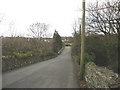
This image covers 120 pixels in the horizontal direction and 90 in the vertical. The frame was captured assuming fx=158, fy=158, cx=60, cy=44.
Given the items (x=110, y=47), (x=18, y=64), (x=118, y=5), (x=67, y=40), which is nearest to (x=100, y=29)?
(x=118, y=5)

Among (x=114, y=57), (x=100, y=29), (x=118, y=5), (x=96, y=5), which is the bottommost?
(x=114, y=57)

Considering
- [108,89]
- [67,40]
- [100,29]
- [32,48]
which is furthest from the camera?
[67,40]

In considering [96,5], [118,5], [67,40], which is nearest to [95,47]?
[118,5]

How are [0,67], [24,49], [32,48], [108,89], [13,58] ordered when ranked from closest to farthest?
[108,89] < [0,67] < [13,58] < [24,49] < [32,48]

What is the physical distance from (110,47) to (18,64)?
41.5 feet

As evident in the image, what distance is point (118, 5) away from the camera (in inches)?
613

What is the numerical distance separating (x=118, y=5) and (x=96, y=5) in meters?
8.60

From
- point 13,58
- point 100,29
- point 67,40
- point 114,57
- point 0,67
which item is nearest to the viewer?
point 114,57

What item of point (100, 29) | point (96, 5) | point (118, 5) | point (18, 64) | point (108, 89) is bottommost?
point (18, 64)

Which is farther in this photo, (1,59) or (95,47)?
(95,47)

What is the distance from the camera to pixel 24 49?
94.8ft

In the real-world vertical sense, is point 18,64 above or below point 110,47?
below

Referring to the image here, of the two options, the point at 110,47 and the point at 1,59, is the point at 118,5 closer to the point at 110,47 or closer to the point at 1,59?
the point at 110,47

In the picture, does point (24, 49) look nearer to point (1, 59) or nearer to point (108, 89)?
point (1, 59)
